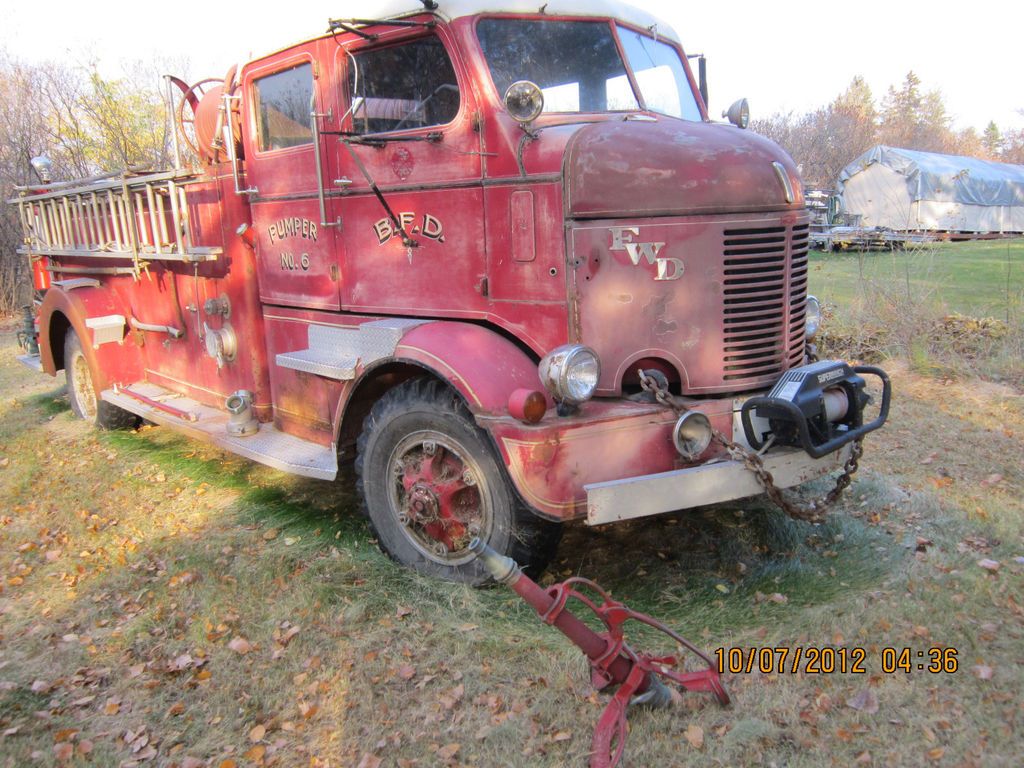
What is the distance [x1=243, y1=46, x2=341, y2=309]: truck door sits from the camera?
445cm

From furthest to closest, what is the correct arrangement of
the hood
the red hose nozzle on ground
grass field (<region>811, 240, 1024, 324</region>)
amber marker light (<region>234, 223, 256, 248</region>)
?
1. grass field (<region>811, 240, 1024, 324</region>)
2. amber marker light (<region>234, 223, 256, 248</region>)
3. the hood
4. the red hose nozzle on ground

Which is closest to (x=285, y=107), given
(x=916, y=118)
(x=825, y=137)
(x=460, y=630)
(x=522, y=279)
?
(x=522, y=279)

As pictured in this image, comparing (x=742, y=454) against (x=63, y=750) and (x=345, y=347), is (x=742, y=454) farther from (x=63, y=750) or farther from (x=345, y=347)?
(x=63, y=750)

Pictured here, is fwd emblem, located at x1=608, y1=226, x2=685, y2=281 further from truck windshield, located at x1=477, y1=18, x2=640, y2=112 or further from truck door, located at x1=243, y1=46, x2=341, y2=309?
truck door, located at x1=243, y1=46, x2=341, y2=309

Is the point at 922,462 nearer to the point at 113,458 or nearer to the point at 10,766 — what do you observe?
the point at 10,766

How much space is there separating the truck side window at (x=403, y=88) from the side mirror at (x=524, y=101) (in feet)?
1.49

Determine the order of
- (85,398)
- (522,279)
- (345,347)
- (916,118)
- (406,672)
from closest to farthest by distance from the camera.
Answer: (406,672) < (522,279) < (345,347) < (85,398) < (916,118)

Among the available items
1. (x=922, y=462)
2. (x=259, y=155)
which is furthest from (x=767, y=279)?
(x=259, y=155)

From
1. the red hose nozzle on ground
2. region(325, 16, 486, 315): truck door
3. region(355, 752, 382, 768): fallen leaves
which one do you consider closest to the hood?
region(325, 16, 486, 315): truck door

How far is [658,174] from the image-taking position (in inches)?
135

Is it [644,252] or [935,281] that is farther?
[935,281]

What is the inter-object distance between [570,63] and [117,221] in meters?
3.96

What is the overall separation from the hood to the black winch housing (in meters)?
0.82

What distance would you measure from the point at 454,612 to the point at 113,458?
3926 mm
